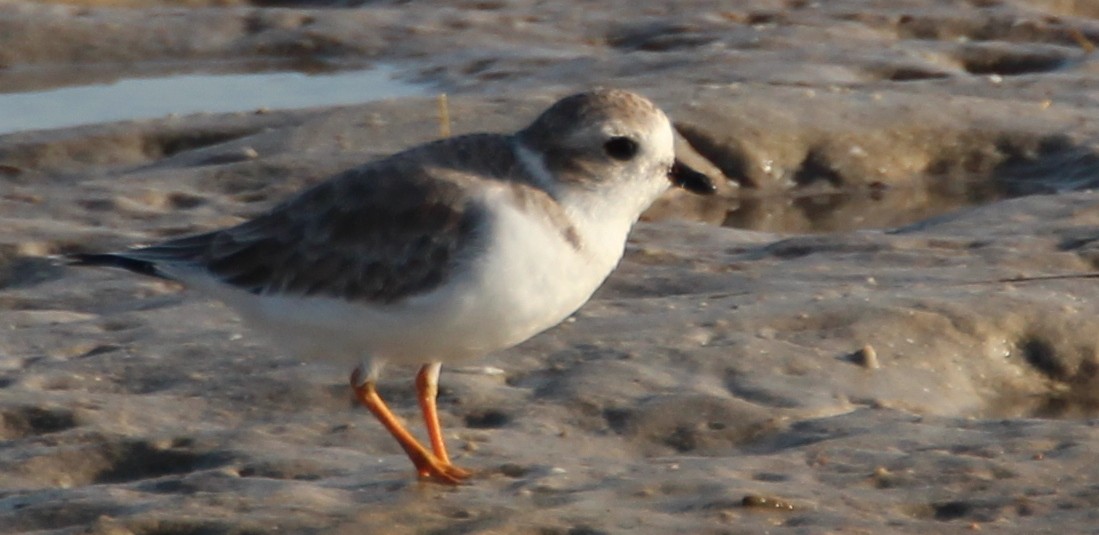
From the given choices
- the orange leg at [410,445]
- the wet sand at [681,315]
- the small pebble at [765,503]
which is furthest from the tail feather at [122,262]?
→ the small pebble at [765,503]

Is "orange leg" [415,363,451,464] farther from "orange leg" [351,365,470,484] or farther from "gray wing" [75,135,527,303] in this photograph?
"gray wing" [75,135,527,303]

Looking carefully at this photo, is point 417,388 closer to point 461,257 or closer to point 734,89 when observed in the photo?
point 461,257

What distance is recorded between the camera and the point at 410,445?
512 centimetres

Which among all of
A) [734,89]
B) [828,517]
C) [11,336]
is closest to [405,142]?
[734,89]

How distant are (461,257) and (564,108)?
22.7 inches

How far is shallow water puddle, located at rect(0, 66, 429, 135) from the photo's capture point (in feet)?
35.1

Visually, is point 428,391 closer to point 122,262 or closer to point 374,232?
point 374,232

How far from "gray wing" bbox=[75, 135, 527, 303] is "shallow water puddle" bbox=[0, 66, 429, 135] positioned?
509 cm

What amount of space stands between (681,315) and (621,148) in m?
1.52

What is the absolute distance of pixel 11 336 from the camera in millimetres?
6559

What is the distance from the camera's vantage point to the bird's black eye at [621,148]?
513cm

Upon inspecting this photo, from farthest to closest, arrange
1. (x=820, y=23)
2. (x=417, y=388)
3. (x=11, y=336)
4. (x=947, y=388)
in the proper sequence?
(x=820, y=23), (x=11, y=336), (x=947, y=388), (x=417, y=388)

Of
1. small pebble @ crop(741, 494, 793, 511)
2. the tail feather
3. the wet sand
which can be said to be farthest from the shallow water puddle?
small pebble @ crop(741, 494, 793, 511)

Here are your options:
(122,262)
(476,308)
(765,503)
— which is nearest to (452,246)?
(476,308)
